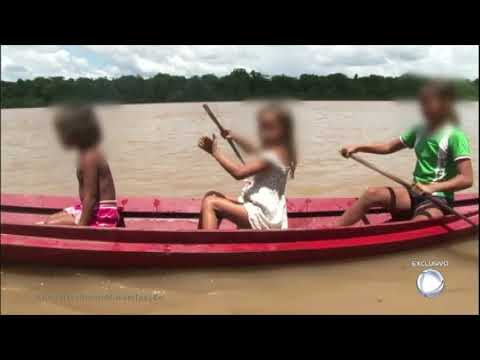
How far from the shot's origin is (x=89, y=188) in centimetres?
297

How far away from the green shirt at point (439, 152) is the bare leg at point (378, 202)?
178mm

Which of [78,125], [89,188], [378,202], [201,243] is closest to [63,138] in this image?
→ [78,125]

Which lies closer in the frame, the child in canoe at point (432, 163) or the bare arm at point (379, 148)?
the child in canoe at point (432, 163)

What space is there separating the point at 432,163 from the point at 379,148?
0.50 m

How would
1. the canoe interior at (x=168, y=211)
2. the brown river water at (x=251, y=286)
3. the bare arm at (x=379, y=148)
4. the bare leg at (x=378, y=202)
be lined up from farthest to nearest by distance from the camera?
the canoe interior at (x=168, y=211)
the bare arm at (x=379, y=148)
the bare leg at (x=378, y=202)
the brown river water at (x=251, y=286)

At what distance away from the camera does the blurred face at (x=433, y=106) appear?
10.2 feet

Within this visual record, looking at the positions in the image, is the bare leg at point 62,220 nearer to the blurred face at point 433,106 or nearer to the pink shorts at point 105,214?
the pink shorts at point 105,214

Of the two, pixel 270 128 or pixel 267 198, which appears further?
pixel 267 198

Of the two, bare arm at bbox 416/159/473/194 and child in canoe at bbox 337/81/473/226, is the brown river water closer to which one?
child in canoe at bbox 337/81/473/226

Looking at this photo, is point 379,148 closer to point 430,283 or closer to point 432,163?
point 432,163

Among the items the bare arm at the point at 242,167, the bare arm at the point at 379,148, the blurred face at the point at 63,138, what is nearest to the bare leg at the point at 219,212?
the bare arm at the point at 242,167

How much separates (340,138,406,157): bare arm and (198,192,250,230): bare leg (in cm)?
109

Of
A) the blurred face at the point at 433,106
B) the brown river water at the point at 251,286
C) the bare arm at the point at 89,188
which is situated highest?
the blurred face at the point at 433,106

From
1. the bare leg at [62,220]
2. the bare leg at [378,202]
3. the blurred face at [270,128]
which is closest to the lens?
the blurred face at [270,128]
